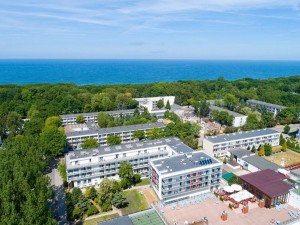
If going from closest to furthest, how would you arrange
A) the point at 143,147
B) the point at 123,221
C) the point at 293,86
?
1. the point at 123,221
2. the point at 143,147
3. the point at 293,86

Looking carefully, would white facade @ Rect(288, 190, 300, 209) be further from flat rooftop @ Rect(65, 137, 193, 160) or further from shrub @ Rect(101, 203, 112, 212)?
shrub @ Rect(101, 203, 112, 212)

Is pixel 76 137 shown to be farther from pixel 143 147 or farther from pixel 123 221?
pixel 123 221

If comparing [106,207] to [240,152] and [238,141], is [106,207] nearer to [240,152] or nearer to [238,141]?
[240,152]

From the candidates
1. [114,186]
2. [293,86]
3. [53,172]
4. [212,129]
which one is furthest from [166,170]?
[293,86]

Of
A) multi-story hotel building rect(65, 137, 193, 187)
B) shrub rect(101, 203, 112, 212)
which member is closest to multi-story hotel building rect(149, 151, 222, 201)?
multi-story hotel building rect(65, 137, 193, 187)

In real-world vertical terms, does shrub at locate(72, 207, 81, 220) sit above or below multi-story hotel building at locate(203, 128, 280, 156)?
below

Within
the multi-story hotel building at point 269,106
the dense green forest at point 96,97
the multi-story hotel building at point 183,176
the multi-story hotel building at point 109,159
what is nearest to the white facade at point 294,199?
the multi-story hotel building at point 183,176
